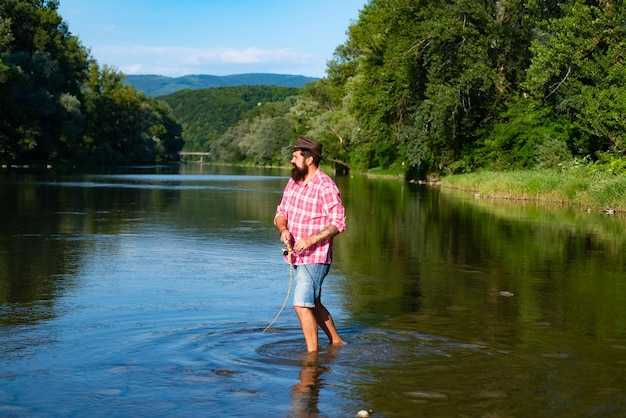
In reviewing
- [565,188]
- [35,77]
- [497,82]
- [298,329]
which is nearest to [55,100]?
[35,77]

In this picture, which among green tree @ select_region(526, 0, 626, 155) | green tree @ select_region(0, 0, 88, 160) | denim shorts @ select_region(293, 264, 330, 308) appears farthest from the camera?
green tree @ select_region(0, 0, 88, 160)

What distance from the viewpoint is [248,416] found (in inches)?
218

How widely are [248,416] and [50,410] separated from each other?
1.32 meters

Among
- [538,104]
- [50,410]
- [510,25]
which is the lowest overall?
[50,410]

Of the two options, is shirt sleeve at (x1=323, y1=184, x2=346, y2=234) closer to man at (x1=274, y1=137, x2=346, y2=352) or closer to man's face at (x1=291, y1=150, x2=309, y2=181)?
man at (x1=274, y1=137, x2=346, y2=352)

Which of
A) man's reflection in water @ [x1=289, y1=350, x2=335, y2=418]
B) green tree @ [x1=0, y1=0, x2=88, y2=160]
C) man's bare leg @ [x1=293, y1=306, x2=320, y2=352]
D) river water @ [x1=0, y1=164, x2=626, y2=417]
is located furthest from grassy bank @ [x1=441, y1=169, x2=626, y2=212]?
green tree @ [x1=0, y1=0, x2=88, y2=160]

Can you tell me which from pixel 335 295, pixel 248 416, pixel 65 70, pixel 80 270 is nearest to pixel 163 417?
pixel 248 416

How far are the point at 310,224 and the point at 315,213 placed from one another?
0.11m

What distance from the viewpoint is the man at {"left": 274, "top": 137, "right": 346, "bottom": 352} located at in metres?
7.25

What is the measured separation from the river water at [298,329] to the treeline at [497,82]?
69.4ft

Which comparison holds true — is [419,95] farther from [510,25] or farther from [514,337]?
[514,337]

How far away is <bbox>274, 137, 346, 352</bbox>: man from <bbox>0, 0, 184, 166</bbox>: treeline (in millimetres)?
63952

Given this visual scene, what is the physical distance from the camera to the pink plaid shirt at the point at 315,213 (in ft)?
23.9

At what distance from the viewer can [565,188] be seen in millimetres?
31578
